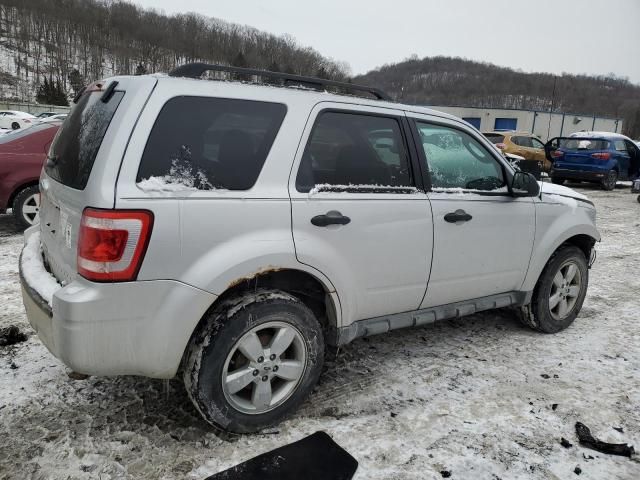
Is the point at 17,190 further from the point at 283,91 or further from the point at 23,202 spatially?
the point at 283,91

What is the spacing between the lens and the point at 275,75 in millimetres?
A: 2729

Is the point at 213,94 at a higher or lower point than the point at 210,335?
higher

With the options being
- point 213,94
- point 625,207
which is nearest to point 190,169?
point 213,94

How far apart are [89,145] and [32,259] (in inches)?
37.3

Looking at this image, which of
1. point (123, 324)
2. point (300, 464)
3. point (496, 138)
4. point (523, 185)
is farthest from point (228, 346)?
point (496, 138)

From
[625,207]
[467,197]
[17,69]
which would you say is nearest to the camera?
[467,197]

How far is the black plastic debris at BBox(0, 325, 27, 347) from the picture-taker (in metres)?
3.51

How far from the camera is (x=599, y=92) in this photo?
10075cm

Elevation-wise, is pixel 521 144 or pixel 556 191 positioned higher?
pixel 521 144

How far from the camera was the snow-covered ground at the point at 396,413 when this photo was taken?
94.9 inches

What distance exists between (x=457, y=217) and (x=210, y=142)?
5.53ft

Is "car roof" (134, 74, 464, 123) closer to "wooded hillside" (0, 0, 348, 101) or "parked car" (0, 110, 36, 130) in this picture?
"parked car" (0, 110, 36, 130)

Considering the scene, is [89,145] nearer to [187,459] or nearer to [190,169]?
[190,169]

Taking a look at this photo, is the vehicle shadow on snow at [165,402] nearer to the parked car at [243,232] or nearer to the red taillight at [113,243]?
the parked car at [243,232]
